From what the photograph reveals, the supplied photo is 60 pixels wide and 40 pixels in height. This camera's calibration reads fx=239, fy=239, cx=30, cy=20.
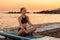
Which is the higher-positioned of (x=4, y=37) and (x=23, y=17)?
(x=23, y=17)

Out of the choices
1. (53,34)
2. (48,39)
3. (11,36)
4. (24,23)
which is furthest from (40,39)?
(53,34)

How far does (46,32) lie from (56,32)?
0.69 meters

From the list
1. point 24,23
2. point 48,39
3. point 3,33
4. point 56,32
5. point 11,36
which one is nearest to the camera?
point 48,39

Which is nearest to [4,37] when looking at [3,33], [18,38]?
[3,33]

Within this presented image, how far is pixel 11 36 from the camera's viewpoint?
13719mm

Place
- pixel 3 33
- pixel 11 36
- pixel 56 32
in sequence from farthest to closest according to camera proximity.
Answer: pixel 56 32
pixel 3 33
pixel 11 36

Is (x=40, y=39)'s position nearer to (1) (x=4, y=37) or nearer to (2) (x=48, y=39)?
(2) (x=48, y=39)

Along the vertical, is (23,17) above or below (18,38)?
above

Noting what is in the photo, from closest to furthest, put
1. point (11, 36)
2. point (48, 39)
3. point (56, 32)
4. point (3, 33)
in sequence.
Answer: point (48, 39) < point (11, 36) < point (3, 33) < point (56, 32)

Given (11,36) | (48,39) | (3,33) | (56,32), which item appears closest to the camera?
(48,39)

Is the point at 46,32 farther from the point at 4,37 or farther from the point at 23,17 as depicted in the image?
the point at 23,17

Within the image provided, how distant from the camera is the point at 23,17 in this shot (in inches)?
491

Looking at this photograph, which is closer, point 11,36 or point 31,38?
point 31,38

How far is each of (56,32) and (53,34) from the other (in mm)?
743
